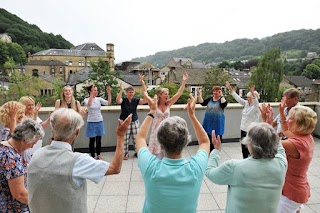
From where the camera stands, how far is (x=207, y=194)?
11.5 feet

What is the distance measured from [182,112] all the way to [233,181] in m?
3.96

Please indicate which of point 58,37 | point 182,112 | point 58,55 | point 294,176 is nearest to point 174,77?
point 182,112

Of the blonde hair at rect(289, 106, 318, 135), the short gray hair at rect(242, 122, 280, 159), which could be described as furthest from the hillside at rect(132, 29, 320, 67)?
the short gray hair at rect(242, 122, 280, 159)

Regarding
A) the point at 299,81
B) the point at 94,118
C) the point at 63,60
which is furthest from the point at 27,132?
the point at 63,60

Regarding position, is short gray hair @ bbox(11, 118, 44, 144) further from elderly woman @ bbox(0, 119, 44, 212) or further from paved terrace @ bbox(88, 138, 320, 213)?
paved terrace @ bbox(88, 138, 320, 213)

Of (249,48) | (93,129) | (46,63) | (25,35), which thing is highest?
(25,35)

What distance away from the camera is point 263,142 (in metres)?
1.62

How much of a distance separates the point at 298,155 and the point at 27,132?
80.7 inches

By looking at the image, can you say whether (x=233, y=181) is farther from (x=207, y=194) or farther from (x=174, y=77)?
(x=174, y=77)

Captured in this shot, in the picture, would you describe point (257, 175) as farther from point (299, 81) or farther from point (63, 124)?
point (299, 81)

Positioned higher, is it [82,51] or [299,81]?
[82,51]

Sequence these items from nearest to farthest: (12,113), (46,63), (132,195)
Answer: (12,113) → (132,195) → (46,63)

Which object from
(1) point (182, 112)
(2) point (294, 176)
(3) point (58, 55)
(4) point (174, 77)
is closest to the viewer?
(2) point (294, 176)

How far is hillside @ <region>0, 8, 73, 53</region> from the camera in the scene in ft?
263
